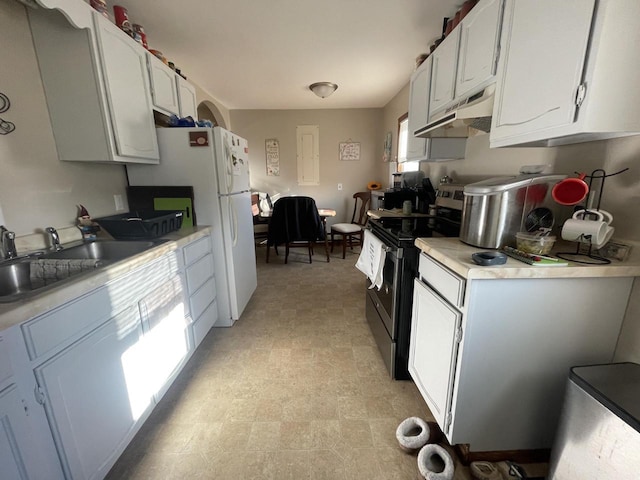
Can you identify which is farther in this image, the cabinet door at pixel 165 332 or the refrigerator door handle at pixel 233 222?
the refrigerator door handle at pixel 233 222

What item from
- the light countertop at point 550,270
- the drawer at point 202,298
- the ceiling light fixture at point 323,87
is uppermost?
the ceiling light fixture at point 323,87

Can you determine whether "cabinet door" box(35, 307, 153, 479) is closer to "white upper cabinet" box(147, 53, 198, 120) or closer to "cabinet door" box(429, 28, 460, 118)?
"white upper cabinet" box(147, 53, 198, 120)

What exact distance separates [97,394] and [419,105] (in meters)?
2.62

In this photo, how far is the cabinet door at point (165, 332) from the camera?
1326 mm

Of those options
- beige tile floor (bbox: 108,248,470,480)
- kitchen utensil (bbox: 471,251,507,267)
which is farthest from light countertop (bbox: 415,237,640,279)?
beige tile floor (bbox: 108,248,470,480)

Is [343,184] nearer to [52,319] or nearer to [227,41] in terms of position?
[227,41]

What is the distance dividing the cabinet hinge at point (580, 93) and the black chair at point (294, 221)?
2938mm

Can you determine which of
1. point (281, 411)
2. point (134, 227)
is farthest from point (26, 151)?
point (281, 411)

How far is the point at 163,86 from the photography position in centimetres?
202

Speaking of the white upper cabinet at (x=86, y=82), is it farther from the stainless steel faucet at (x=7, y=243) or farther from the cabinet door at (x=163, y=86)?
the stainless steel faucet at (x=7, y=243)

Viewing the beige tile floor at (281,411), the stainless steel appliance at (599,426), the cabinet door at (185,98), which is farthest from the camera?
the cabinet door at (185,98)

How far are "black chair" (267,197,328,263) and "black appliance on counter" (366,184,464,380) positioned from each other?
1.71m

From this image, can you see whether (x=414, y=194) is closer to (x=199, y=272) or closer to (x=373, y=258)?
(x=373, y=258)

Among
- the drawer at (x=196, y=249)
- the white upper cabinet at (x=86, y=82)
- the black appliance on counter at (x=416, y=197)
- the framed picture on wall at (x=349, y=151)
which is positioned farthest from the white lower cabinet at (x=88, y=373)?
the framed picture on wall at (x=349, y=151)
